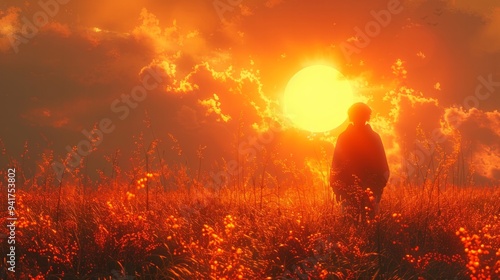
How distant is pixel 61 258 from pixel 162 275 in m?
1.16

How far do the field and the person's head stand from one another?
116 cm

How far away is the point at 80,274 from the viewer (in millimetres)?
4969

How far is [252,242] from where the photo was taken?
5.29 metres

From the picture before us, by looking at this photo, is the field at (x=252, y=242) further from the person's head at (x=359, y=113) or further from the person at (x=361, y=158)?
the person's head at (x=359, y=113)

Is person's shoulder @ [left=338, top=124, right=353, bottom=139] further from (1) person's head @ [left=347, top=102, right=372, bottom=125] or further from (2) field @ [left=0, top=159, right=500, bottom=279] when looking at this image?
(2) field @ [left=0, top=159, right=500, bottom=279]

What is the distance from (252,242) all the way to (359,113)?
8.70 ft

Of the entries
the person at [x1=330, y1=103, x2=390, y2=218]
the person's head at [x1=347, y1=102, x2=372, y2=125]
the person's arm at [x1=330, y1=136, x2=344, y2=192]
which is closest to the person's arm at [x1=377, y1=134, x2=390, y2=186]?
the person at [x1=330, y1=103, x2=390, y2=218]

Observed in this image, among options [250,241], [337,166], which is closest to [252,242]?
[250,241]

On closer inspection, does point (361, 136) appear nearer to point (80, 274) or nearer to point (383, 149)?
point (383, 149)

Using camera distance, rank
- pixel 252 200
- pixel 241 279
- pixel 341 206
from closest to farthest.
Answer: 1. pixel 241 279
2. pixel 341 206
3. pixel 252 200

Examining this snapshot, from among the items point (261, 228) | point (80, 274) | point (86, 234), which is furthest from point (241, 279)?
point (86, 234)

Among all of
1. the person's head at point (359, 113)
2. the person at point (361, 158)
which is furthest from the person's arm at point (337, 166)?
the person's head at point (359, 113)

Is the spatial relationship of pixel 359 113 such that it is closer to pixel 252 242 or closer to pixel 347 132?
pixel 347 132

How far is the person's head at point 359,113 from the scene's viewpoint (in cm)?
683
